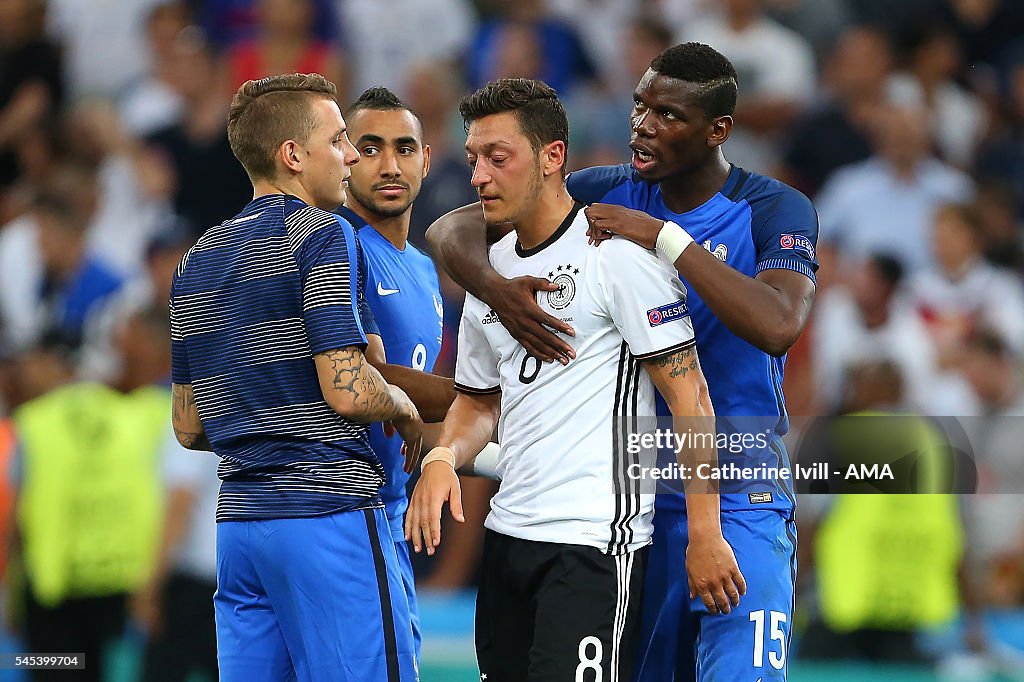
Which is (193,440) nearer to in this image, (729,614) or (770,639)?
(729,614)

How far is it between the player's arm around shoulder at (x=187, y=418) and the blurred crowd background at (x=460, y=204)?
128 inches

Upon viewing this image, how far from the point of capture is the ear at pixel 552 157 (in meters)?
4.08

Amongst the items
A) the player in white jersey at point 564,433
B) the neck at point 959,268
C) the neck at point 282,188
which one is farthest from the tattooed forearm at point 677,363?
the neck at point 959,268

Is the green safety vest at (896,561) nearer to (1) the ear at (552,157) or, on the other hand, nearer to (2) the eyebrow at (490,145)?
(1) the ear at (552,157)

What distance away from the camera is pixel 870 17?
10188mm

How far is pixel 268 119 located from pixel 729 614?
2.07m

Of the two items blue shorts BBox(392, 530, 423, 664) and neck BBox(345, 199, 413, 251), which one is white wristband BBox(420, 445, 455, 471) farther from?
neck BBox(345, 199, 413, 251)

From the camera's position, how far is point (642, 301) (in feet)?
12.8

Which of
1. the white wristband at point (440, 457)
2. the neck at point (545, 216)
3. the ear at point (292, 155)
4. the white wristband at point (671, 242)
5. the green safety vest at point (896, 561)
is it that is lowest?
the green safety vest at point (896, 561)

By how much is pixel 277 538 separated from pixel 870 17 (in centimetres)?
780

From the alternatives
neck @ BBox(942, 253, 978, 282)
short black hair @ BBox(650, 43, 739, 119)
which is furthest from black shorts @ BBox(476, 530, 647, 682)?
neck @ BBox(942, 253, 978, 282)

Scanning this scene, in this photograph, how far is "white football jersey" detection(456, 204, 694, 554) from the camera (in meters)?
3.90

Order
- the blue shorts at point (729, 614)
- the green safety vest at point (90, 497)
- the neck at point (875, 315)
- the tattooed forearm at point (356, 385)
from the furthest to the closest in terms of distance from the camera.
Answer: the neck at point (875, 315) → the green safety vest at point (90, 497) → the blue shorts at point (729, 614) → the tattooed forearm at point (356, 385)

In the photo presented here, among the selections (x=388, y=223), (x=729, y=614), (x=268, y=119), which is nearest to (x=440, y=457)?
(x=729, y=614)
